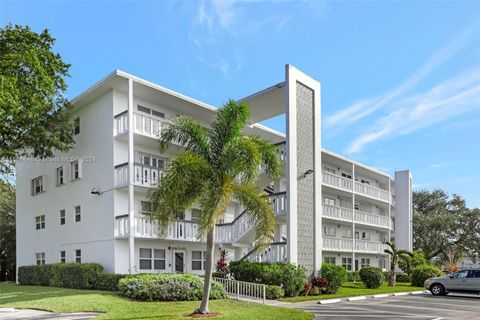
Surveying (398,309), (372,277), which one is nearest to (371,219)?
(372,277)

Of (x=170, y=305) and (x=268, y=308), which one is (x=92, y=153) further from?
(x=268, y=308)

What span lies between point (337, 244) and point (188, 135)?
73.8 feet

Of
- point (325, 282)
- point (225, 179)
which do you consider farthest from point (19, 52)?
point (325, 282)

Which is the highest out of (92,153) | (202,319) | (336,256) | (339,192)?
(92,153)

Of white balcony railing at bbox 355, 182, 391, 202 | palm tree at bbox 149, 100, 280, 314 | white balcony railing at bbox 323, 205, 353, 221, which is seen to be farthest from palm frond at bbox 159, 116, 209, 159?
white balcony railing at bbox 355, 182, 391, 202

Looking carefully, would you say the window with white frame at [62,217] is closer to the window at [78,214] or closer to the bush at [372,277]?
the window at [78,214]

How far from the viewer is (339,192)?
37.4 metres

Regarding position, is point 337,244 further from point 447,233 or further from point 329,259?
point 447,233

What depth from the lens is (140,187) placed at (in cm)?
2339

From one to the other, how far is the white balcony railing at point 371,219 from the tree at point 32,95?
22.9m

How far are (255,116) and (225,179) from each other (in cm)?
1401

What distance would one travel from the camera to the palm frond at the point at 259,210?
1433cm

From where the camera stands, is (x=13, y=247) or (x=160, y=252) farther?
(x=13, y=247)

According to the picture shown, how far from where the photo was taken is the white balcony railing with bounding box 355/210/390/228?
37947mm
